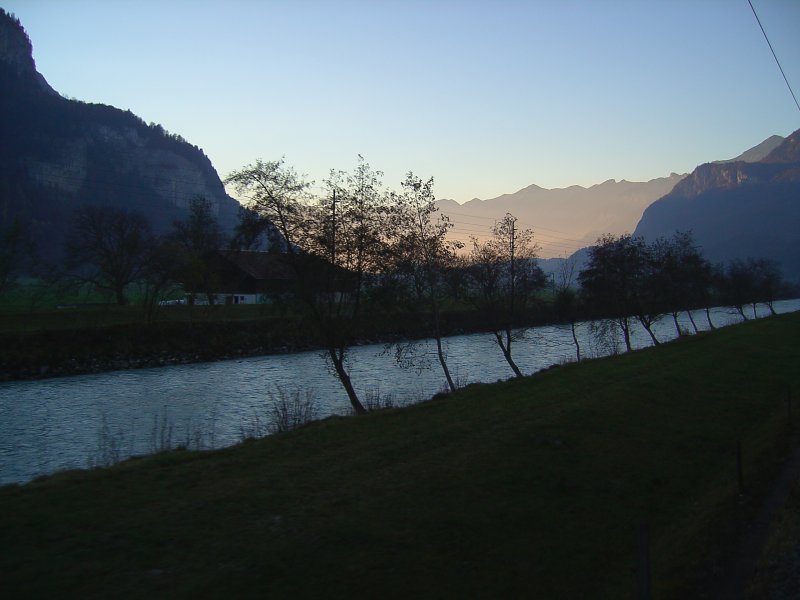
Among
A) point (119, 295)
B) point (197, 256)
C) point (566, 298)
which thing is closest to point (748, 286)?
point (566, 298)

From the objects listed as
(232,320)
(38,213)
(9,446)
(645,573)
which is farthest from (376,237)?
(38,213)

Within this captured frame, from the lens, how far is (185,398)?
30.5 metres

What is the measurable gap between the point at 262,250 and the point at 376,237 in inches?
159

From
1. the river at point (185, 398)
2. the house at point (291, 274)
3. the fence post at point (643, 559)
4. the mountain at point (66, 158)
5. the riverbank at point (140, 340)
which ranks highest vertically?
the mountain at point (66, 158)

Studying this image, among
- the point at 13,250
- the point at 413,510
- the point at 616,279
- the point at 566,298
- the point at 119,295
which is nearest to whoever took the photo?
the point at 413,510

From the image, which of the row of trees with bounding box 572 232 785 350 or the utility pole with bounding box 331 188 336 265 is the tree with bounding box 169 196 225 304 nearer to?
the utility pole with bounding box 331 188 336 265

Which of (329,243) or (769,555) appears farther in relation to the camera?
(329,243)

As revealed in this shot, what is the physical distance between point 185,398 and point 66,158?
417 feet

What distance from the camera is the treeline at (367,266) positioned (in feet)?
66.7

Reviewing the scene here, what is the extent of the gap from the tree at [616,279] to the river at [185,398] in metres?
4.28

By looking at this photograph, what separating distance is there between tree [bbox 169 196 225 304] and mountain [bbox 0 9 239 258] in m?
43.6

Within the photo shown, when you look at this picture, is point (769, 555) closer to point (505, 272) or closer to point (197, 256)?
point (505, 272)

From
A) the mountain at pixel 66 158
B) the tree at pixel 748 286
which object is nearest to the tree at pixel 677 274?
the tree at pixel 748 286

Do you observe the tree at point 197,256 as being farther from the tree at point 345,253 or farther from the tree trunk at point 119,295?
the tree at point 345,253
